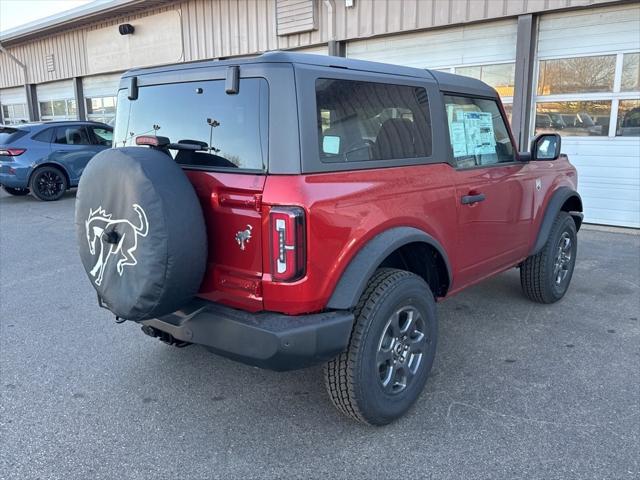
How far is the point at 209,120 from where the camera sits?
2.76m

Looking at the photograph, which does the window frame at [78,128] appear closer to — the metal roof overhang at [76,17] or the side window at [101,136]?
the side window at [101,136]

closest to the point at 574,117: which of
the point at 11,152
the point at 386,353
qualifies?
the point at 386,353

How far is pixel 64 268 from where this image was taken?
6.16 metres

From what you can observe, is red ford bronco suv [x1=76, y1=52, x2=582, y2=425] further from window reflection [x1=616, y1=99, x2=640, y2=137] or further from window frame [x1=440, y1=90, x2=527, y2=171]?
window reflection [x1=616, y1=99, x2=640, y2=137]

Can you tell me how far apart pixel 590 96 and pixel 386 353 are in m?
6.95

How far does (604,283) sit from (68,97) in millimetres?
18938

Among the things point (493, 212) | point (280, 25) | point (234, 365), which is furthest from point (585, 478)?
point (280, 25)

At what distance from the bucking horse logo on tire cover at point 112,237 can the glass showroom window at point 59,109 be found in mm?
18015

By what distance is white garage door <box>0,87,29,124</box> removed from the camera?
2178 cm

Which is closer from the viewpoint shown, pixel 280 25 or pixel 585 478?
pixel 585 478

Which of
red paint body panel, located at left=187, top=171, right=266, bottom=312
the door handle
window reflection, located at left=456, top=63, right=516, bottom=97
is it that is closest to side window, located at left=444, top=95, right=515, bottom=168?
the door handle

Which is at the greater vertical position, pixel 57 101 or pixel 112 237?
pixel 57 101

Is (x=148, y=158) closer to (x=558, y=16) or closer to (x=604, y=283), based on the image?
(x=604, y=283)

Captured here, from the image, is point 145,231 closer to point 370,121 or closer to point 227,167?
point 227,167
